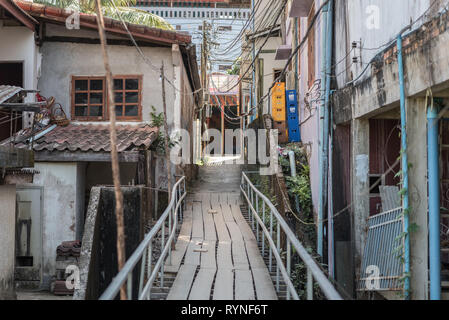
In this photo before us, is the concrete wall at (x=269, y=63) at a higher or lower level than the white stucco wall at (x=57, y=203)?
higher

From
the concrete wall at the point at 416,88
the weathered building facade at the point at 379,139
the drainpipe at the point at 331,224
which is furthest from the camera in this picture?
the drainpipe at the point at 331,224

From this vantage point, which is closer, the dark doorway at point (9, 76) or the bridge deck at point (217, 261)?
the bridge deck at point (217, 261)

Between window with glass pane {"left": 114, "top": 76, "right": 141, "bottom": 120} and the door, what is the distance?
297cm

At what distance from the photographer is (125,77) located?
11.9 metres

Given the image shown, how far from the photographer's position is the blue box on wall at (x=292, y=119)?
13359 mm

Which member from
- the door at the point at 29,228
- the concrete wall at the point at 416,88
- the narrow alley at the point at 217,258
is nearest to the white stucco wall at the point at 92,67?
the door at the point at 29,228

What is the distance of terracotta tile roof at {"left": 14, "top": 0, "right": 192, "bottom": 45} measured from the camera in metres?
11.3

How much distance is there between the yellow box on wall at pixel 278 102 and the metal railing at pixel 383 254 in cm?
704

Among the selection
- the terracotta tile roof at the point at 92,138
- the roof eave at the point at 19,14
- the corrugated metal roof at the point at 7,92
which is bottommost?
the terracotta tile roof at the point at 92,138

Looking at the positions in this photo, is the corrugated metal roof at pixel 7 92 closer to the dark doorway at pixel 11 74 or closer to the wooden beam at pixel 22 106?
the wooden beam at pixel 22 106

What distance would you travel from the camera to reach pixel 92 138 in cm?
1058

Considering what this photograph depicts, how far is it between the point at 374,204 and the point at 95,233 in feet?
15.0
